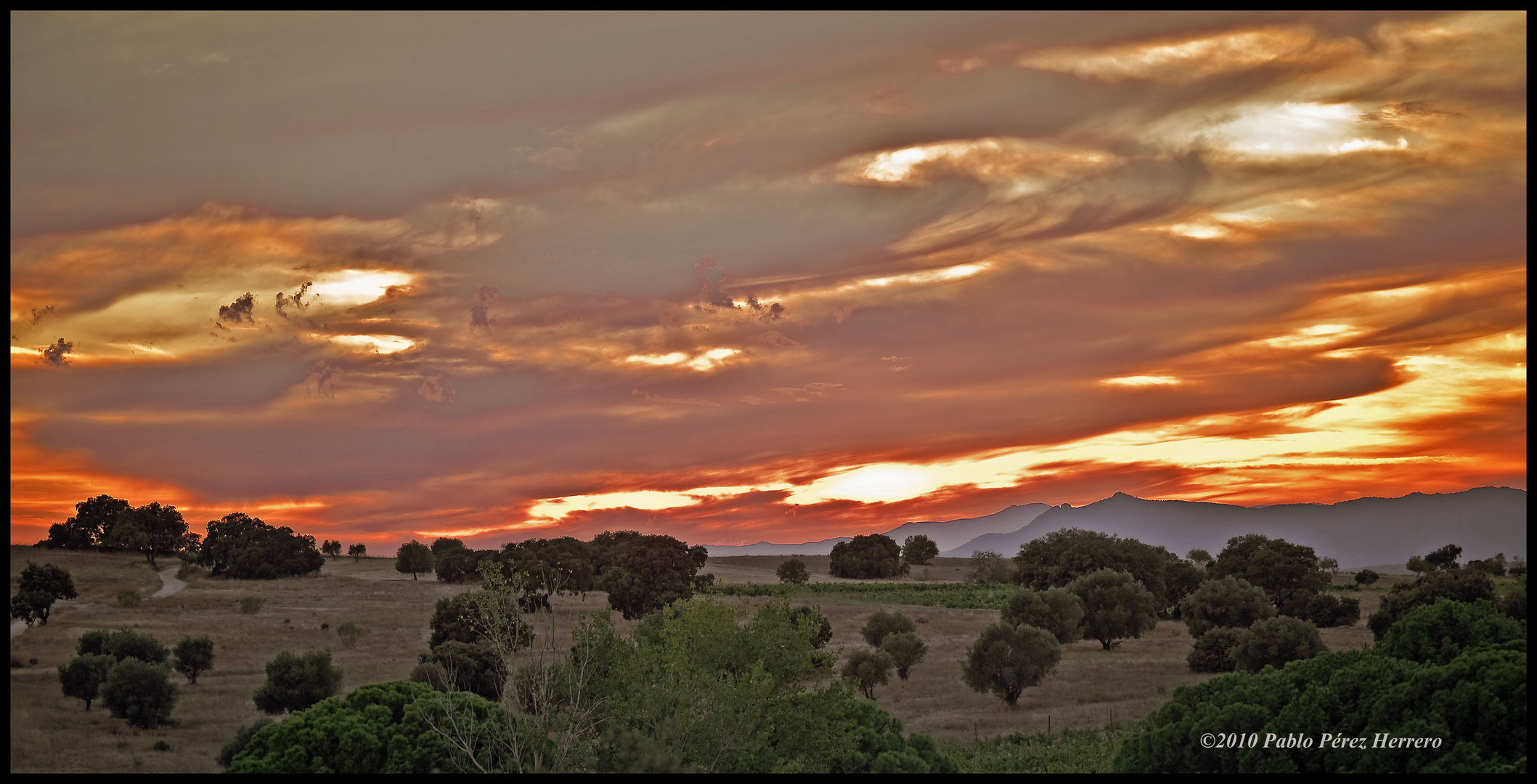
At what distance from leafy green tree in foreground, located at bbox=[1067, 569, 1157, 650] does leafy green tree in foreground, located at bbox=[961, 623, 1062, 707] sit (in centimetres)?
2503

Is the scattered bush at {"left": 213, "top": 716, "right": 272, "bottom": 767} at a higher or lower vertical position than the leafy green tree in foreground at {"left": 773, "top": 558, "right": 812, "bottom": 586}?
higher

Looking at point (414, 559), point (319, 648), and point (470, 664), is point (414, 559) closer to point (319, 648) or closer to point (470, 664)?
point (319, 648)

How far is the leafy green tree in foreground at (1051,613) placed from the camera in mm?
81688

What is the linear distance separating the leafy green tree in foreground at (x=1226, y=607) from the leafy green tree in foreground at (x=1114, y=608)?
4147 mm

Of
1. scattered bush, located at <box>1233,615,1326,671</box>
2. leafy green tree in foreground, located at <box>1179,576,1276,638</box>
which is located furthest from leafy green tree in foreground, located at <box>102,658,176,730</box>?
leafy green tree in foreground, located at <box>1179,576,1276,638</box>

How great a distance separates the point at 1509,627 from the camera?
2969 centimetres

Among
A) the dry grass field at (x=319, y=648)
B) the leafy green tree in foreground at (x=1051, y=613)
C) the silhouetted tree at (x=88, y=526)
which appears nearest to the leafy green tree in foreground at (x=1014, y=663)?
the dry grass field at (x=319, y=648)

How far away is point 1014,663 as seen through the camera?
62688mm

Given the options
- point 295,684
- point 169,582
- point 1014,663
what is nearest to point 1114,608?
point 1014,663

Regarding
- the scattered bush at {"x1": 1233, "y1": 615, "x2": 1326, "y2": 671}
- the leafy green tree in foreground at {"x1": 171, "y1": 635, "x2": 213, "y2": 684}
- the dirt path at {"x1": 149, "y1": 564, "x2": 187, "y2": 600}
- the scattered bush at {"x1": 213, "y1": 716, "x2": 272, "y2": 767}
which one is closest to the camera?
the scattered bush at {"x1": 213, "y1": 716, "x2": 272, "y2": 767}

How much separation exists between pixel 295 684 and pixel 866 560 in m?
140

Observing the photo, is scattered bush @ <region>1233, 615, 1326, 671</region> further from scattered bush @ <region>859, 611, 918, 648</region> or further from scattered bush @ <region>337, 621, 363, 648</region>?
scattered bush @ <region>337, 621, 363, 648</region>

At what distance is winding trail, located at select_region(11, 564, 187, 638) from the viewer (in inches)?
3413

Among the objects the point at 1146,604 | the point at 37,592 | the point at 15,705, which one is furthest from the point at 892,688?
the point at 37,592
